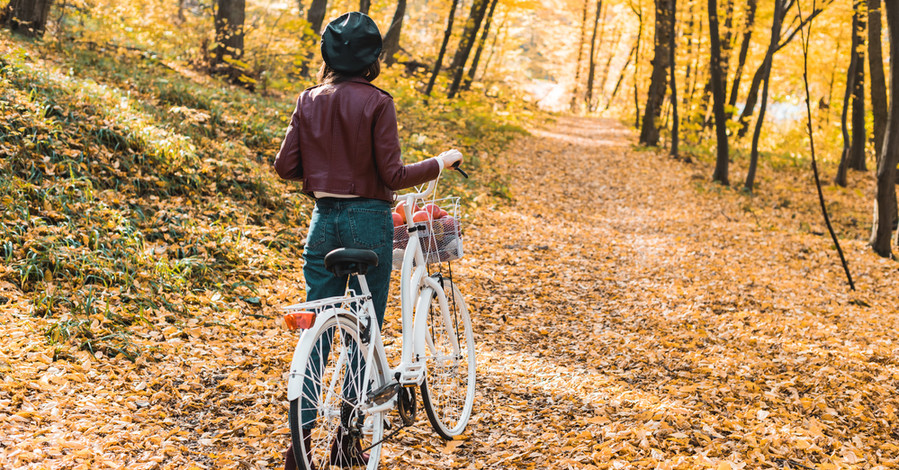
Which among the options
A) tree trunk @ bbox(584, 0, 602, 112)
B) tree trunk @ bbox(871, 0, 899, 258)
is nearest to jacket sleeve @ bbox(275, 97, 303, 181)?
tree trunk @ bbox(871, 0, 899, 258)

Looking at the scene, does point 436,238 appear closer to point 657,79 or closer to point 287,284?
point 287,284

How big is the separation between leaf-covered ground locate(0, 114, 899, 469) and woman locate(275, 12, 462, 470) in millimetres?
1268

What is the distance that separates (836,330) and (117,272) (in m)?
6.50

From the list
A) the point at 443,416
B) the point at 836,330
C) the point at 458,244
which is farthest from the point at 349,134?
the point at 836,330

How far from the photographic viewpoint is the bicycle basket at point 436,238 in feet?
10.7

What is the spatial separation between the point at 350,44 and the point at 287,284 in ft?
12.1

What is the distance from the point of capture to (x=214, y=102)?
351 inches

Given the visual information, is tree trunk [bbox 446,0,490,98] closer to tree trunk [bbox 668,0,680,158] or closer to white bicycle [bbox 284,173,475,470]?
tree trunk [bbox 668,0,680,158]

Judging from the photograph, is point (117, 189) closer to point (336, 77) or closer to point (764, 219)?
point (336, 77)

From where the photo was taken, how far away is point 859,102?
14602 millimetres

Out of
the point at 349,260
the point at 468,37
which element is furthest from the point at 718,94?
the point at 349,260

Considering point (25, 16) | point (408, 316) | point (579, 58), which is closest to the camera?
point (408, 316)

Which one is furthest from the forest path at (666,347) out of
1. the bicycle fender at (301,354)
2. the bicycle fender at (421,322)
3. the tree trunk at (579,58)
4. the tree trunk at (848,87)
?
the tree trunk at (579,58)

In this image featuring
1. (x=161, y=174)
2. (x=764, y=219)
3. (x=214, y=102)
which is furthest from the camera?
(x=764, y=219)
